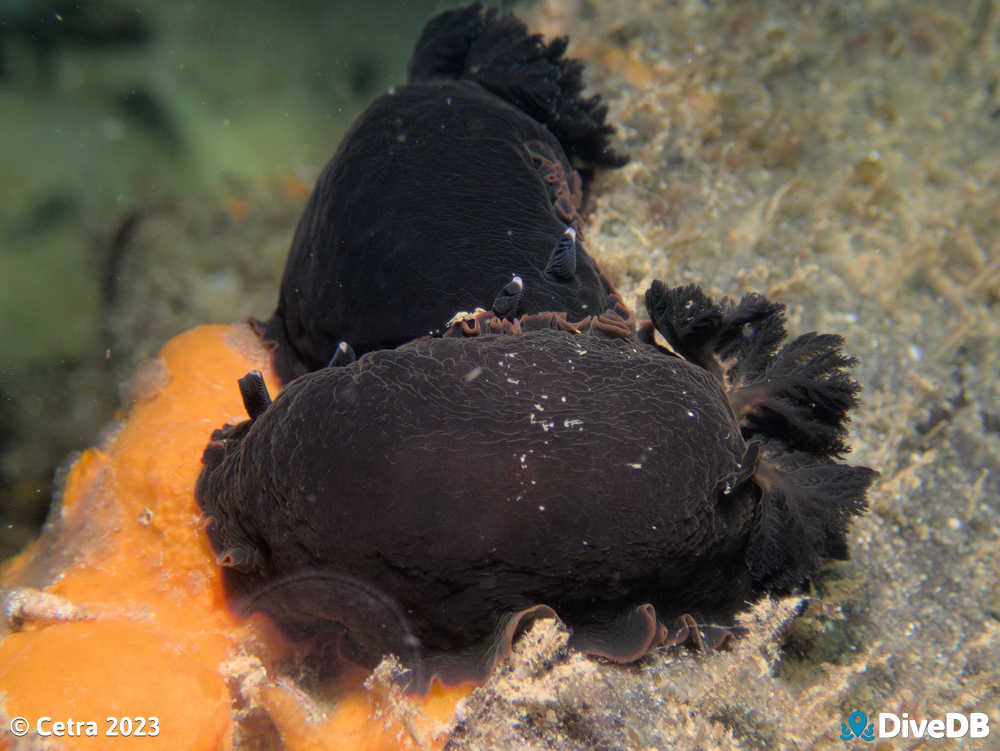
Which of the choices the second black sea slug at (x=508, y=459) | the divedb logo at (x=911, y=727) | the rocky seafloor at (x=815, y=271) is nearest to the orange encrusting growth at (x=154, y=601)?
the second black sea slug at (x=508, y=459)

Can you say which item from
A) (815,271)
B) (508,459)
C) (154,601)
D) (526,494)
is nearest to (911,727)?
(526,494)

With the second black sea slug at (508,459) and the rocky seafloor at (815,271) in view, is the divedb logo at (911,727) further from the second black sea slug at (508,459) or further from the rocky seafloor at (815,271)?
the second black sea slug at (508,459)

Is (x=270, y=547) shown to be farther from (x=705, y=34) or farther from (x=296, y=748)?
(x=705, y=34)

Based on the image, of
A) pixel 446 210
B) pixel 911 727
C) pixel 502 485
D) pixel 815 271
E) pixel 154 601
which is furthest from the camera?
pixel 815 271

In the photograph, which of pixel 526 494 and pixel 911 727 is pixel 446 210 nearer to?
pixel 526 494

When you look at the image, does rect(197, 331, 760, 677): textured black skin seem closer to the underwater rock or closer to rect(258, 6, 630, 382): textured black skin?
the underwater rock

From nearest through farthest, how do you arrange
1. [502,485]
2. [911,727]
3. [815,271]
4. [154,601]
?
[502,485] < [911,727] < [154,601] < [815,271]
